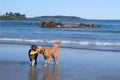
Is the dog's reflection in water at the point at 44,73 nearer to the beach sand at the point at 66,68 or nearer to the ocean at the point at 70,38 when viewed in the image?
the beach sand at the point at 66,68

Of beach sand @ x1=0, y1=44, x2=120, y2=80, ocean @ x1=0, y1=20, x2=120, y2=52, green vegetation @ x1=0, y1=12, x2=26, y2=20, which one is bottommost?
green vegetation @ x1=0, y1=12, x2=26, y2=20

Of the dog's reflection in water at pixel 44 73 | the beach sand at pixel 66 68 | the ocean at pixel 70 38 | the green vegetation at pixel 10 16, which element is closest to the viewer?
the dog's reflection in water at pixel 44 73

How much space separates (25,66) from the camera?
1274 cm

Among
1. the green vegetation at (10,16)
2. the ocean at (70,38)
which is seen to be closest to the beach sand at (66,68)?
the ocean at (70,38)

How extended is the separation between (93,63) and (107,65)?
2.06ft

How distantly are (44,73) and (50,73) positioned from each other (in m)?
0.19

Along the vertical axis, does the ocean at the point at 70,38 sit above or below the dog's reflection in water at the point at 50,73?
below

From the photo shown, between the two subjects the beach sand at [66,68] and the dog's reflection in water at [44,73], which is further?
the beach sand at [66,68]

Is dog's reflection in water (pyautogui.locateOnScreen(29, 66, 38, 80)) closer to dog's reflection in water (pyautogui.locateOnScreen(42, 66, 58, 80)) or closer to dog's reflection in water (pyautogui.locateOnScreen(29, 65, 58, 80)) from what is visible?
dog's reflection in water (pyautogui.locateOnScreen(29, 65, 58, 80))

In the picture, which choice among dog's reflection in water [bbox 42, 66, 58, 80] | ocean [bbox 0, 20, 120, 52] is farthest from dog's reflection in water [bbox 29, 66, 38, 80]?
ocean [bbox 0, 20, 120, 52]

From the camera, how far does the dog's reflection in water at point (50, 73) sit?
10.6 m

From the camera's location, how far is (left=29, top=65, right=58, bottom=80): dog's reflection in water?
34.7ft

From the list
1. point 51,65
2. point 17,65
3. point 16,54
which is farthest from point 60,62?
point 16,54

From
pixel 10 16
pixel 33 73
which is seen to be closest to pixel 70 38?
pixel 33 73
